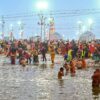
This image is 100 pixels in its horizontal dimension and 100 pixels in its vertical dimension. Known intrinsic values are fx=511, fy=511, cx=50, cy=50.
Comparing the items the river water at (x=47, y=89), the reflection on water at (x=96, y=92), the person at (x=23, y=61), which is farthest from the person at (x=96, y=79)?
the person at (x=23, y=61)

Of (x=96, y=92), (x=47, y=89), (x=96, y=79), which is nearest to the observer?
(x=96, y=92)

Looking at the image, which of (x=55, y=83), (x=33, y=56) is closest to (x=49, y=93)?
(x=55, y=83)

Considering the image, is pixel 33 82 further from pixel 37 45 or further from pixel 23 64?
pixel 37 45

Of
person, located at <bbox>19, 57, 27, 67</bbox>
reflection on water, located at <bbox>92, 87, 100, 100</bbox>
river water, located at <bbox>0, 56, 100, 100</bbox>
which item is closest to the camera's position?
river water, located at <bbox>0, 56, 100, 100</bbox>

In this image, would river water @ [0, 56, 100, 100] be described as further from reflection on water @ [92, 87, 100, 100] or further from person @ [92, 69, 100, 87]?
person @ [92, 69, 100, 87]

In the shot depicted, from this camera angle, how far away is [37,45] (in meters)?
65.3

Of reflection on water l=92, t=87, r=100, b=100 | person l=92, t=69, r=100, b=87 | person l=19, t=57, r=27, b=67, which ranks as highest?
person l=19, t=57, r=27, b=67

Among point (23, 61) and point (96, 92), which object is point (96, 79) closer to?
point (96, 92)

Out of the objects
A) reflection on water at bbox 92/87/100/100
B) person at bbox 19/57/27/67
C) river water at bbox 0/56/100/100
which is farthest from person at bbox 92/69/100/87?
person at bbox 19/57/27/67

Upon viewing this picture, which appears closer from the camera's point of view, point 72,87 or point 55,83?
point 72,87

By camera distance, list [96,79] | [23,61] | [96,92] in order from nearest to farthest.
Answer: [96,92] → [96,79] → [23,61]

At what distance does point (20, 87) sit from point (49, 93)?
2864 mm

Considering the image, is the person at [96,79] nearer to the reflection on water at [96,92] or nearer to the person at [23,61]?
the reflection on water at [96,92]

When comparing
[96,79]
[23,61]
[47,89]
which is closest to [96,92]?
[96,79]
